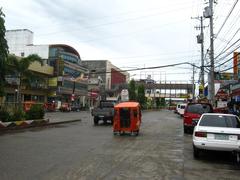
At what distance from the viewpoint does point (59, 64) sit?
72438 mm

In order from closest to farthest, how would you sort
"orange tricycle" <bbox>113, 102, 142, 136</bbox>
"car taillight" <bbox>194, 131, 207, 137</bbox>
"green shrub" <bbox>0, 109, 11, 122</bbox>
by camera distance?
"car taillight" <bbox>194, 131, 207, 137</bbox> → "orange tricycle" <bbox>113, 102, 142, 136</bbox> → "green shrub" <bbox>0, 109, 11, 122</bbox>

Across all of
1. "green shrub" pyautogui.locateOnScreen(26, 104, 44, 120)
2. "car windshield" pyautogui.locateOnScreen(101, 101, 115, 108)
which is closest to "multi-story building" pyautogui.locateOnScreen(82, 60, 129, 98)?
"car windshield" pyautogui.locateOnScreen(101, 101, 115, 108)

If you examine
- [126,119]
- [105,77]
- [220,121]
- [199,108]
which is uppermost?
[105,77]

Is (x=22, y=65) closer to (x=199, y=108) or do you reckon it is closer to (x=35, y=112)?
(x=35, y=112)

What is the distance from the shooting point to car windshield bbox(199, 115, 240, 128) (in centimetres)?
1217

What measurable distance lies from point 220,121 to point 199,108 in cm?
1020

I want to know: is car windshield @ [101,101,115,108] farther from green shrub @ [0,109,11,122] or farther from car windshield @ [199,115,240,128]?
car windshield @ [199,115,240,128]

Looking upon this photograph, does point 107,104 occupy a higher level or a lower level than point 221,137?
higher

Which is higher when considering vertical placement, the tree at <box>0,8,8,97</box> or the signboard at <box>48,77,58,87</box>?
the signboard at <box>48,77,58,87</box>

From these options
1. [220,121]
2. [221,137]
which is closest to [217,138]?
[221,137]

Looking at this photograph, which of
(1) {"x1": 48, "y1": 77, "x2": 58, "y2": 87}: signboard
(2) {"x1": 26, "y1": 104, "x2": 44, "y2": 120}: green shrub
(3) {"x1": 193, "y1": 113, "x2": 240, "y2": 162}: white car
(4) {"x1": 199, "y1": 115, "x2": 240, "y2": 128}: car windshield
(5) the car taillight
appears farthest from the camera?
(1) {"x1": 48, "y1": 77, "x2": 58, "y2": 87}: signboard

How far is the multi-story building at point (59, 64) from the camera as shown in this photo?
237 ft

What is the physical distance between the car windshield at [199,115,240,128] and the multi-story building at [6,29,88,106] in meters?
60.3

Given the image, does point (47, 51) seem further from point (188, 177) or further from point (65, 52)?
point (188, 177)
